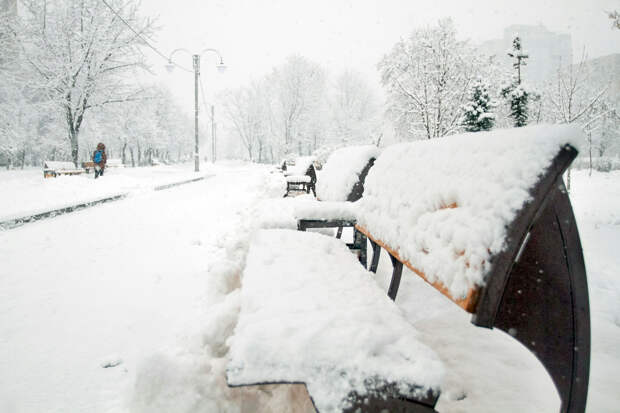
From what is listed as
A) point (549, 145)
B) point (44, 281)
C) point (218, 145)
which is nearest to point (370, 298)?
point (549, 145)

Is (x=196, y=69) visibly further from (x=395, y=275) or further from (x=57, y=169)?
(x=395, y=275)

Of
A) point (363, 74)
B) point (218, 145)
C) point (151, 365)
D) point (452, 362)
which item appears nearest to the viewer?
point (151, 365)

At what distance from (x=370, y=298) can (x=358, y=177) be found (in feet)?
5.66

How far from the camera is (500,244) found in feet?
2.72

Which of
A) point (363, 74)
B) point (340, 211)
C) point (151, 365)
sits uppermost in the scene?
point (363, 74)

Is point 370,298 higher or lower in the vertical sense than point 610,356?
higher

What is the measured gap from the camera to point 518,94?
18125mm

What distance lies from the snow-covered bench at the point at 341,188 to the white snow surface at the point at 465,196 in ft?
2.24

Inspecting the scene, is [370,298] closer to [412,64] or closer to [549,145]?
[549,145]

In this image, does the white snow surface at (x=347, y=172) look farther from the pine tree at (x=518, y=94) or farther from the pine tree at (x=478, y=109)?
the pine tree at (x=518, y=94)

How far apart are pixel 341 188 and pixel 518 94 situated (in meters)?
20.2

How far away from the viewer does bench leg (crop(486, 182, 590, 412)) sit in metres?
0.92

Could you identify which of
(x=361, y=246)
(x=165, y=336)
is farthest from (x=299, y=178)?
(x=165, y=336)

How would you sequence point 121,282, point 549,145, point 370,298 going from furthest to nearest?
1. point 121,282
2. point 370,298
3. point 549,145
